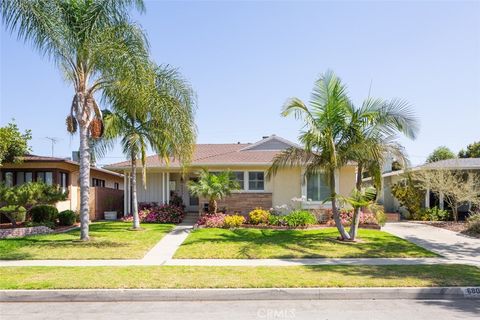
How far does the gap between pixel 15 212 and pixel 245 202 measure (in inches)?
373

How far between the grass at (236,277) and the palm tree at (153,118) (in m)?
5.79

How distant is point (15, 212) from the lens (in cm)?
1523

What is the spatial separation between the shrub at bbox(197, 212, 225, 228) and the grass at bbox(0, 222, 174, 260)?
5.47 feet

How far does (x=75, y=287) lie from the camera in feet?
24.9

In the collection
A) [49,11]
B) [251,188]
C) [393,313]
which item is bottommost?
[393,313]

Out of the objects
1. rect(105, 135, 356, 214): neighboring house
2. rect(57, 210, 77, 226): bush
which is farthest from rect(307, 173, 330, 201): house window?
rect(57, 210, 77, 226): bush

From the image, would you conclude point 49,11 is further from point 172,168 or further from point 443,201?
point 443,201

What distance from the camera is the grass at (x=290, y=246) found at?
11055 millimetres

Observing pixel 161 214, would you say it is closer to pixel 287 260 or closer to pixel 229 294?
pixel 287 260

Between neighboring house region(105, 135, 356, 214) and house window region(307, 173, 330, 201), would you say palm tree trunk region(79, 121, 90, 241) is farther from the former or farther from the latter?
house window region(307, 173, 330, 201)

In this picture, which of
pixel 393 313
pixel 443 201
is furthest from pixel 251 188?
pixel 393 313

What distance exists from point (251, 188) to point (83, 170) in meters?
8.67

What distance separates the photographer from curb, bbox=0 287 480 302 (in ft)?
23.9

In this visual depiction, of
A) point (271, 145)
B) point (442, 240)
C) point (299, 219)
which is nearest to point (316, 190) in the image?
point (299, 219)
